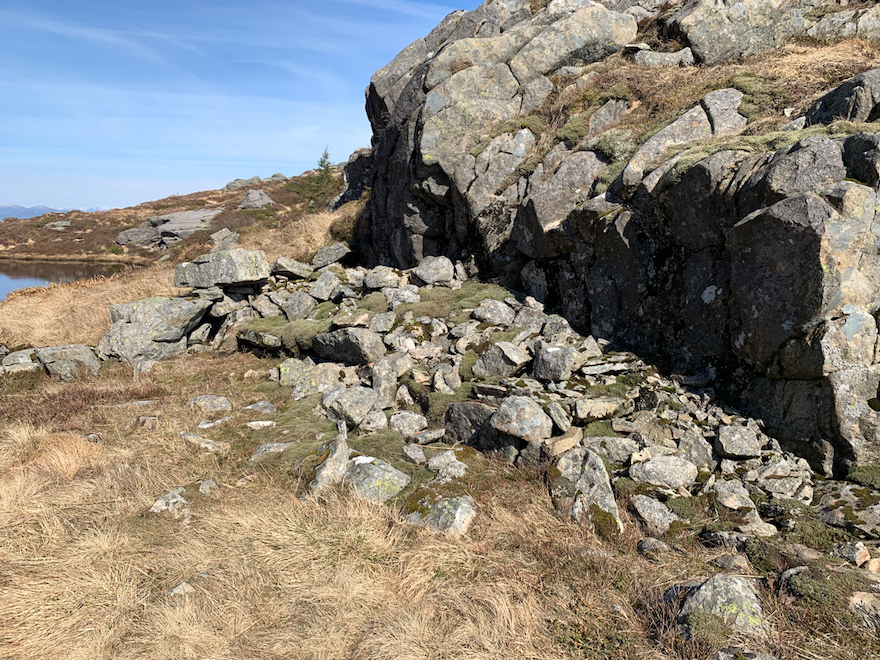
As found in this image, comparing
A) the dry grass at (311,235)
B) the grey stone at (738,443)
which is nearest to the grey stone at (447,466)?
the grey stone at (738,443)

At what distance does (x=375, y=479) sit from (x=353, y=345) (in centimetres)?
626

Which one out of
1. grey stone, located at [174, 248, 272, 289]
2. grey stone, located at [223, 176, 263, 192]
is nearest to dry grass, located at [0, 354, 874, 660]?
grey stone, located at [174, 248, 272, 289]

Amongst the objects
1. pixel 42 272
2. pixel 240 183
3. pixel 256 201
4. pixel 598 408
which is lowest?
pixel 598 408

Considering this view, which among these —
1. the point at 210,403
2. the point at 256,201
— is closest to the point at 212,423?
the point at 210,403

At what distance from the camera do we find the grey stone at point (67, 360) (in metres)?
15.6

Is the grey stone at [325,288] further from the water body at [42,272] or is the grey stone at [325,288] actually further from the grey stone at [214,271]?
the water body at [42,272]

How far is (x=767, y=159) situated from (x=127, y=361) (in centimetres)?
1983

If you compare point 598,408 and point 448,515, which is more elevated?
point 598,408

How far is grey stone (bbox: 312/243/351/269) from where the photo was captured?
84.3 ft

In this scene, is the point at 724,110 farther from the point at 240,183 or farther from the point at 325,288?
the point at 240,183

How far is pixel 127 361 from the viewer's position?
1703cm

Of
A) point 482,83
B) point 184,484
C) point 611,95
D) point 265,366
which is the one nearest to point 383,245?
point 482,83

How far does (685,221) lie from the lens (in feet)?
37.0

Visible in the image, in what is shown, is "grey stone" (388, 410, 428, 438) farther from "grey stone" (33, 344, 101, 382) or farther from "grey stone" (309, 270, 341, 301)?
"grey stone" (33, 344, 101, 382)
